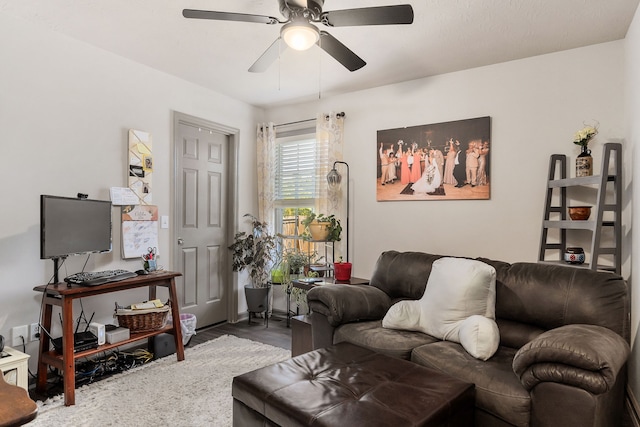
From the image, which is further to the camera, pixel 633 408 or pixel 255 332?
pixel 255 332

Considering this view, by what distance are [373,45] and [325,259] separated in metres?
2.19

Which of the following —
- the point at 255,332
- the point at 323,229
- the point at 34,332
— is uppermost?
the point at 323,229

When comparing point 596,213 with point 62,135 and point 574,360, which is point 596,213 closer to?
point 574,360

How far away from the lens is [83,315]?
9.64ft

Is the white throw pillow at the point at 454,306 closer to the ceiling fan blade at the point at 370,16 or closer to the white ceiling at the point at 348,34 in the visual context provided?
the ceiling fan blade at the point at 370,16

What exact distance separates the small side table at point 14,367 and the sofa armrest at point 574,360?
2.70 metres

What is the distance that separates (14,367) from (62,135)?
1.61 metres

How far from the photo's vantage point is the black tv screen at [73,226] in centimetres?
242

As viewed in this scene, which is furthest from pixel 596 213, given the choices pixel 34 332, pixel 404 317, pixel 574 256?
pixel 34 332

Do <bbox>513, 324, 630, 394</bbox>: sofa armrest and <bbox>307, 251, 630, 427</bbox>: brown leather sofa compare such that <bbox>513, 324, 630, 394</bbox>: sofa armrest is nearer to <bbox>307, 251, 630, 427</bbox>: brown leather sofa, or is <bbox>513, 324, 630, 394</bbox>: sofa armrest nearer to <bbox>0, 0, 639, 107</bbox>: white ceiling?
<bbox>307, 251, 630, 427</bbox>: brown leather sofa

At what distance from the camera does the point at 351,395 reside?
1.60 m

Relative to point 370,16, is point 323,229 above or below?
below

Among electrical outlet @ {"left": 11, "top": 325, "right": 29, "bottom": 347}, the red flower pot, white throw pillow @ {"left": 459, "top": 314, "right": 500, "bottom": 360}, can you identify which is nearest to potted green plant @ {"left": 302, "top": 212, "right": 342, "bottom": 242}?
the red flower pot

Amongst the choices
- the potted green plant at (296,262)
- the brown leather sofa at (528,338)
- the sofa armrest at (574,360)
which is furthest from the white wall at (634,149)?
the potted green plant at (296,262)
